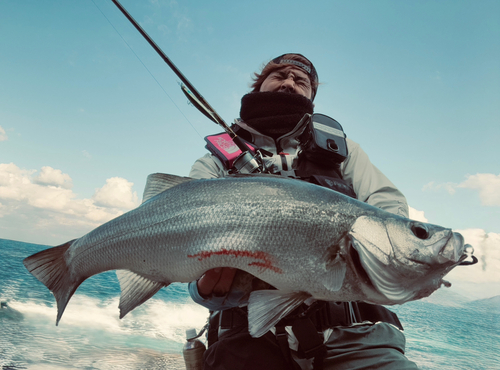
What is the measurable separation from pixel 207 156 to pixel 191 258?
1701 millimetres

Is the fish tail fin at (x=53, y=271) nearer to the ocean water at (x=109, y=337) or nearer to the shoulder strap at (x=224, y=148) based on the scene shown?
the shoulder strap at (x=224, y=148)

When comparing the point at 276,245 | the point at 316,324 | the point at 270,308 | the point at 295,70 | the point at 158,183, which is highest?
the point at 295,70

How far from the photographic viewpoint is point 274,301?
4.76 ft

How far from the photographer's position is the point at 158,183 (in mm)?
1839

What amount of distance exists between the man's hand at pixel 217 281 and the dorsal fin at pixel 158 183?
0.60 m

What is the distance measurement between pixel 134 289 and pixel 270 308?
2.61ft

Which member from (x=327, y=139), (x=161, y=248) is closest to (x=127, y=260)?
(x=161, y=248)

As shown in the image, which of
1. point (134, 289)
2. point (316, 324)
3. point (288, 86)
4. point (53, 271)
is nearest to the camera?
point (134, 289)

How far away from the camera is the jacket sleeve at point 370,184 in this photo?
2117 mm

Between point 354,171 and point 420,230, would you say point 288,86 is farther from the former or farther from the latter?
point 420,230

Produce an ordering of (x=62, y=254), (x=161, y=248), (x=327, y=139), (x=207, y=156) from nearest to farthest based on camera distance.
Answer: (x=161, y=248) → (x=62, y=254) → (x=327, y=139) → (x=207, y=156)

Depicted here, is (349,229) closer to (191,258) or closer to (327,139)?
(191,258)

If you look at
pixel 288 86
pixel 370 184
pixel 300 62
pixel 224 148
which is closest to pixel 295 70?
pixel 300 62

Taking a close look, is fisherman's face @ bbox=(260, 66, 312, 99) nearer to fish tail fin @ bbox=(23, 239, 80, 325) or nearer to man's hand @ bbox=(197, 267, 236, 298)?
man's hand @ bbox=(197, 267, 236, 298)
